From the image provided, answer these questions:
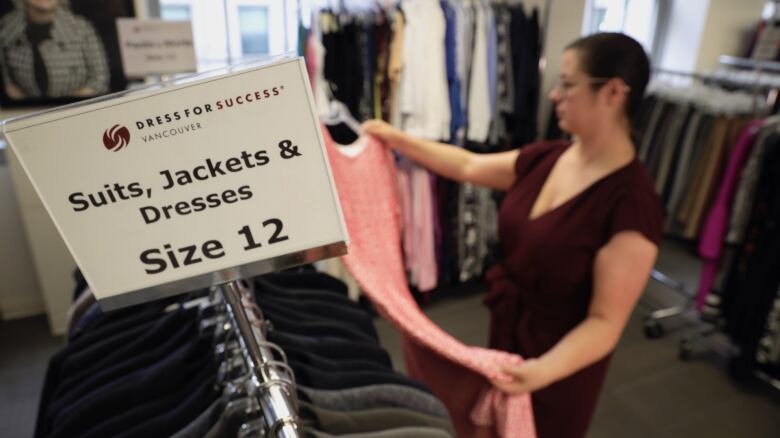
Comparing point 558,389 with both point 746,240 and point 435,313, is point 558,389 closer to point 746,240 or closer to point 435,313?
point 746,240

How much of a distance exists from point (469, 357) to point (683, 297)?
2484 mm

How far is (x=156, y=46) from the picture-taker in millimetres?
1682

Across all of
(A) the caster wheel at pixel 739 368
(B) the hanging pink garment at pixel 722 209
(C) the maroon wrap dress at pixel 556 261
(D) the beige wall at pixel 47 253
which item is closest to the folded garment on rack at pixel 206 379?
(C) the maroon wrap dress at pixel 556 261

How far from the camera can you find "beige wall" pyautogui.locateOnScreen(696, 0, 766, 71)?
300cm

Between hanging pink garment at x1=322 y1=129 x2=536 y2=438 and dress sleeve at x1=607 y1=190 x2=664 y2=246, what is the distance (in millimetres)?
368

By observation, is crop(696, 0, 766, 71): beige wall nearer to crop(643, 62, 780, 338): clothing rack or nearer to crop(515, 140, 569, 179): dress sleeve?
crop(643, 62, 780, 338): clothing rack

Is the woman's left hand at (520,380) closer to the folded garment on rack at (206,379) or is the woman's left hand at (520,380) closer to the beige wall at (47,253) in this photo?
the folded garment on rack at (206,379)

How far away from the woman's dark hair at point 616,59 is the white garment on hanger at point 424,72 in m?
1.19

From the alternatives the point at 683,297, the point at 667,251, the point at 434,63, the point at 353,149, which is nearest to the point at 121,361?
the point at 353,149

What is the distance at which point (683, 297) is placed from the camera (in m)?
2.84

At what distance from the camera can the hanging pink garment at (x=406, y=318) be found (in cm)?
91

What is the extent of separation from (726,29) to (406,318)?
3.22 metres

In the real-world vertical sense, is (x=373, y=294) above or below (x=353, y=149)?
below

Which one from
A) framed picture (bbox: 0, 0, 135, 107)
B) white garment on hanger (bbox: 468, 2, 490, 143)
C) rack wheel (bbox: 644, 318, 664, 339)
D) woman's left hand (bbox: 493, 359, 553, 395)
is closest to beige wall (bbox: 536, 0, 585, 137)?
white garment on hanger (bbox: 468, 2, 490, 143)
